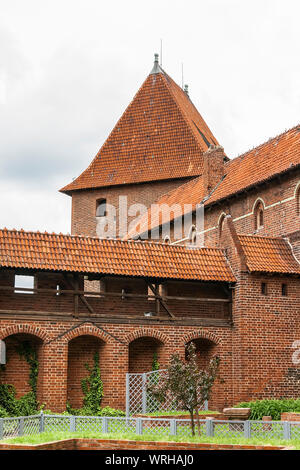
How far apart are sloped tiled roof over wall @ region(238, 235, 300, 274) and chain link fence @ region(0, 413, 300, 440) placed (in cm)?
843

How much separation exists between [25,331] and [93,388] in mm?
2775

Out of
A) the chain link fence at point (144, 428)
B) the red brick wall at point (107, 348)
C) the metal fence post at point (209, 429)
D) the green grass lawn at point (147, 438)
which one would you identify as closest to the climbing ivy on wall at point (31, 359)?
the red brick wall at point (107, 348)

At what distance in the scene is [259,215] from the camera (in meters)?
29.0

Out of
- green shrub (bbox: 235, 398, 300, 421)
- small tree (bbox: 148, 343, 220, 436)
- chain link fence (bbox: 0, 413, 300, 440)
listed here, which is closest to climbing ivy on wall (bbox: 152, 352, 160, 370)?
green shrub (bbox: 235, 398, 300, 421)

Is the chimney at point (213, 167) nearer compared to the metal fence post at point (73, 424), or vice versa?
the metal fence post at point (73, 424)

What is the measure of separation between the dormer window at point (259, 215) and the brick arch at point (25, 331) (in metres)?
9.63

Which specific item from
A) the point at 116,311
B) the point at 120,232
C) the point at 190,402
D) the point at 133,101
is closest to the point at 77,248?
the point at 116,311

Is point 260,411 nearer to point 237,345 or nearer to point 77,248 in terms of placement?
point 237,345

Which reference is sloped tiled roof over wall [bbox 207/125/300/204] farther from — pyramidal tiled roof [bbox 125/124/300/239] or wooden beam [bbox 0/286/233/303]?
wooden beam [bbox 0/286/233/303]

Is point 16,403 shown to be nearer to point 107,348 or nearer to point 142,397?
point 107,348

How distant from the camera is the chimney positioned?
34084 millimetres

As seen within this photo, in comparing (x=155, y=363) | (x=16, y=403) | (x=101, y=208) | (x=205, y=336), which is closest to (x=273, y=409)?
(x=205, y=336)

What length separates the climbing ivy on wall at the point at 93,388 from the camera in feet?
77.4

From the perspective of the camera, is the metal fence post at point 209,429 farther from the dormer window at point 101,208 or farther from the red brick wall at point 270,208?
the dormer window at point 101,208
